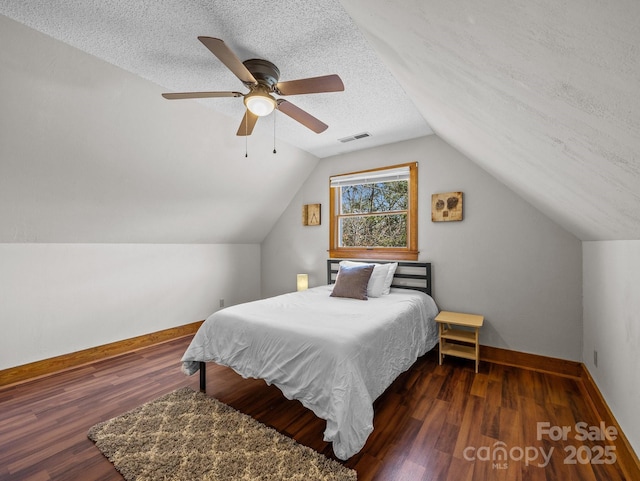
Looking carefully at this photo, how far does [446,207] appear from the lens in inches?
138

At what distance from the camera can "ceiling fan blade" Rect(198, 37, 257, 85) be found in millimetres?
1519

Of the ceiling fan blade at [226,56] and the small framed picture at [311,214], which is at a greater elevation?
the ceiling fan blade at [226,56]

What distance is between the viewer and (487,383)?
271cm

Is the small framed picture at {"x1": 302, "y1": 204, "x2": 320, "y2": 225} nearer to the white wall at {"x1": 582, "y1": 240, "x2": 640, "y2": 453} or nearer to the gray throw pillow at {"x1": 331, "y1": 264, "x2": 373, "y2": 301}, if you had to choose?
the gray throw pillow at {"x1": 331, "y1": 264, "x2": 373, "y2": 301}

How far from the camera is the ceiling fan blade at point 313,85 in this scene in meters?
1.85

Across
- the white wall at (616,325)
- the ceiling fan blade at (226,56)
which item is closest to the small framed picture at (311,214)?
the ceiling fan blade at (226,56)

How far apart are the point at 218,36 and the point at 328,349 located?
2.16m

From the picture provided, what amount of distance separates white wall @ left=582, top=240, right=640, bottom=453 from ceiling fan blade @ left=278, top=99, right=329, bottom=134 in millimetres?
2228

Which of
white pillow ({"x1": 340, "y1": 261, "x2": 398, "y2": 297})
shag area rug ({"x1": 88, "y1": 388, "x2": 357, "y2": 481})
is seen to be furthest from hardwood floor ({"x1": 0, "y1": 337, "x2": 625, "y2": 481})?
white pillow ({"x1": 340, "y1": 261, "x2": 398, "y2": 297})

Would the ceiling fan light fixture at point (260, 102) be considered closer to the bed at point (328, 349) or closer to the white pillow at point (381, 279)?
the bed at point (328, 349)

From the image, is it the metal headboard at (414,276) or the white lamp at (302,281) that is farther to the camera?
the white lamp at (302,281)

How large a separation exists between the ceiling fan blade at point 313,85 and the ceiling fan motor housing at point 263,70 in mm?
114

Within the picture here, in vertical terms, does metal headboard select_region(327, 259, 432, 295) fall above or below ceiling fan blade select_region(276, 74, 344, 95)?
below

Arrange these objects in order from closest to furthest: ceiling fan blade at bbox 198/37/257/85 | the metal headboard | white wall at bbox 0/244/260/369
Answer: ceiling fan blade at bbox 198/37/257/85 < white wall at bbox 0/244/260/369 < the metal headboard
